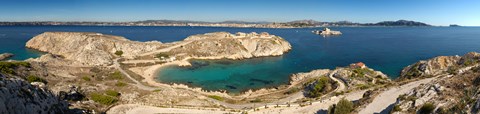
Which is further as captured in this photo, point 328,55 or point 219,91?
point 328,55

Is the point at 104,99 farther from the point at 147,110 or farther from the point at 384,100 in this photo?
the point at 384,100

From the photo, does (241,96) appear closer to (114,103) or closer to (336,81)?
(336,81)

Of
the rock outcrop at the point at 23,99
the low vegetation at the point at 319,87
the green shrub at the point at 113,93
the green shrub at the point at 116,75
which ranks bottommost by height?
the green shrub at the point at 116,75

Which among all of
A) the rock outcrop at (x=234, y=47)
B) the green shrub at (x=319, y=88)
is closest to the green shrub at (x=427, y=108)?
the green shrub at (x=319, y=88)

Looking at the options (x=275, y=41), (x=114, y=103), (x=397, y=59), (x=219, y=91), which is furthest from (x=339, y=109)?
(x=275, y=41)

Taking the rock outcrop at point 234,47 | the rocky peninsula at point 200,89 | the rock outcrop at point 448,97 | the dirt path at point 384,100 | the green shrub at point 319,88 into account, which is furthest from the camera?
the rock outcrop at point 234,47

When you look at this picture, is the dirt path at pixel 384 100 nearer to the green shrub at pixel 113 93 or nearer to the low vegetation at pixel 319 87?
the low vegetation at pixel 319 87

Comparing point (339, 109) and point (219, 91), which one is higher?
point (339, 109)
